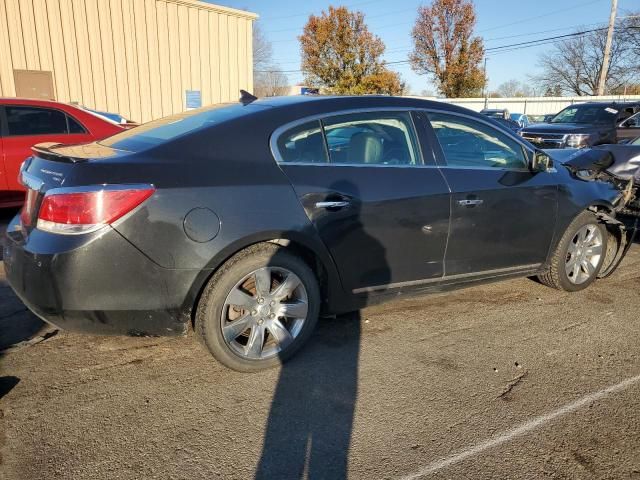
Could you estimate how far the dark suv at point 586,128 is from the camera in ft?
39.5

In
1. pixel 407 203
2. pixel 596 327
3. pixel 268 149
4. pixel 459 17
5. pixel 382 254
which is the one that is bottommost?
pixel 596 327

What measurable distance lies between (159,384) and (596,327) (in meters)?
3.20

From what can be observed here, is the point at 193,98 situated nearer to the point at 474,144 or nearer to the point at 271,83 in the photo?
→ the point at 474,144

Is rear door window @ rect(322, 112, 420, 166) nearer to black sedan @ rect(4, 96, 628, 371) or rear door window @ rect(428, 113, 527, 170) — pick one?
black sedan @ rect(4, 96, 628, 371)

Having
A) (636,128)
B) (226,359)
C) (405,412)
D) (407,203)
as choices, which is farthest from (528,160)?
(636,128)

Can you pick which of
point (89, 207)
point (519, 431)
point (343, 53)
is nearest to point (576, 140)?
point (519, 431)

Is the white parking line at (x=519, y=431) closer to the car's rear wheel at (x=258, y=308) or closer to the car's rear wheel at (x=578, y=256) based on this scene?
the car's rear wheel at (x=258, y=308)

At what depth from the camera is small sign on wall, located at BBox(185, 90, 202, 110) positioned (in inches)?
603

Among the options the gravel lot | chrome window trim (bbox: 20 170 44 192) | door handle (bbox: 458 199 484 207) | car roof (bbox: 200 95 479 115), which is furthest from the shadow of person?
chrome window trim (bbox: 20 170 44 192)

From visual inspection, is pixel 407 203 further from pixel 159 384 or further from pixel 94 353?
pixel 94 353

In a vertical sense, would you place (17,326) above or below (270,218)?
below

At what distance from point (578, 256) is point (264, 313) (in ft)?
9.90

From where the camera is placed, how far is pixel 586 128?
40.8 feet

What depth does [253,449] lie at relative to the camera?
238 cm
